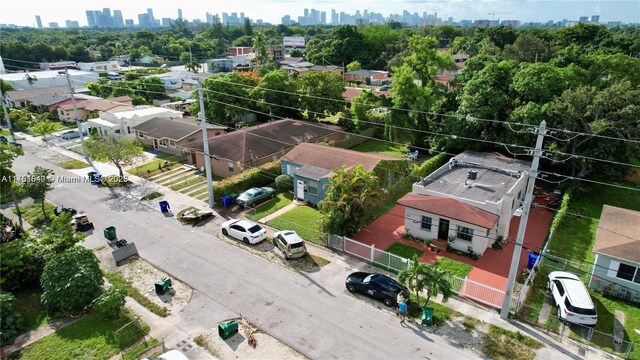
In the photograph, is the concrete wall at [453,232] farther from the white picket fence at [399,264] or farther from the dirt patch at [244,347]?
the dirt patch at [244,347]

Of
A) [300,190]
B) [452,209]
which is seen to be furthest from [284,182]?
[452,209]

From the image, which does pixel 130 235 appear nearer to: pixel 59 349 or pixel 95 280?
pixel 95 280

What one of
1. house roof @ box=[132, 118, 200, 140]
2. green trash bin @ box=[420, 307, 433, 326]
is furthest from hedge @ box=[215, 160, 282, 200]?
green trash bin @ box=[420, 307, 433, 326]

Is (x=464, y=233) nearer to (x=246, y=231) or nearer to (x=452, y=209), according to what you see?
(x=452, y=209)

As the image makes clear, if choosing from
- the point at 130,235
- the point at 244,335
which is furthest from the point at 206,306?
the point at 130,235

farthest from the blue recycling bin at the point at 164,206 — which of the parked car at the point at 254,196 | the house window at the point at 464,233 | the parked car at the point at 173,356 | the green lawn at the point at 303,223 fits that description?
the house window at the point at 464,233

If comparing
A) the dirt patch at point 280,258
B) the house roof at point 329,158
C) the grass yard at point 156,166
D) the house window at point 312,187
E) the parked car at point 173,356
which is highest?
the house roof at point 329,158
